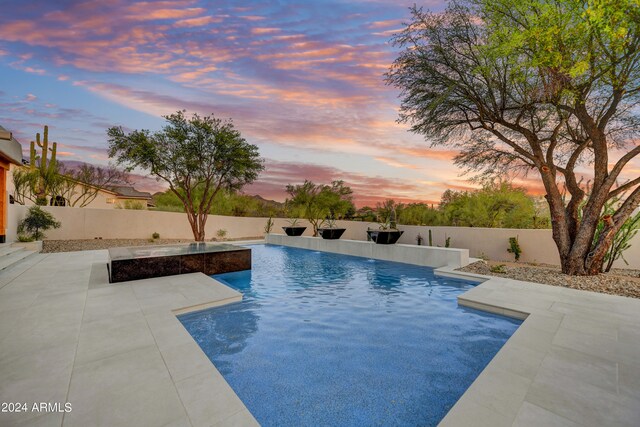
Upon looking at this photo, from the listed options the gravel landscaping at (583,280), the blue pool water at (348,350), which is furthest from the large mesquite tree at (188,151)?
the gravel landscaping at (583,280)

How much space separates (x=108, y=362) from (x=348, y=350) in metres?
2.49

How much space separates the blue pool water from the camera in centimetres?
240

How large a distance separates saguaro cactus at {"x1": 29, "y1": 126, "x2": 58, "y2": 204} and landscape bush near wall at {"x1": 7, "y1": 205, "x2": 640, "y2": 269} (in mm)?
3830

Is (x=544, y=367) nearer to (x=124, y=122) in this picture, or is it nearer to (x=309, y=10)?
(x=309, y=10)

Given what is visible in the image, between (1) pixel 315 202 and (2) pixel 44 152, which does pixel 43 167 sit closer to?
(2) pixel 44 152

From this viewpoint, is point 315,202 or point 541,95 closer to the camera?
point 541,95

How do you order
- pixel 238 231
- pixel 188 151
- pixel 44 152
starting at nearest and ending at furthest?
pixel 188 151
pixel 44 152
pixel 238 231

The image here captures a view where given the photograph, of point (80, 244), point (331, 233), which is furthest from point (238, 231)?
point (331, 233)

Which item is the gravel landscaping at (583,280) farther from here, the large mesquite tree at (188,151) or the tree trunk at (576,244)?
the large mesquite tree at (188,151)

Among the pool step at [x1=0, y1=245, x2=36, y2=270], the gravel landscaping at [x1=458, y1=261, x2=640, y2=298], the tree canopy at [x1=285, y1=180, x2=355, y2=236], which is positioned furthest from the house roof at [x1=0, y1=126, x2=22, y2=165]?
the tree canopy at [x1=285, y1=180, x2=355, y2=236]

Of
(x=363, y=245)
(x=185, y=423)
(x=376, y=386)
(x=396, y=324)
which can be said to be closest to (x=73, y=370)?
(x=185, y=423)

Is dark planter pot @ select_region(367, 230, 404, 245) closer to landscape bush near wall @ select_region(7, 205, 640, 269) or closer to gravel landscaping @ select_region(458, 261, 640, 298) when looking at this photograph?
gravel landscaping @ select_region(458, 261, 640, 298)

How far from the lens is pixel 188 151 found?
14375 millimetres

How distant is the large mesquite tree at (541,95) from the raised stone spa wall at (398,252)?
8.87 feet
